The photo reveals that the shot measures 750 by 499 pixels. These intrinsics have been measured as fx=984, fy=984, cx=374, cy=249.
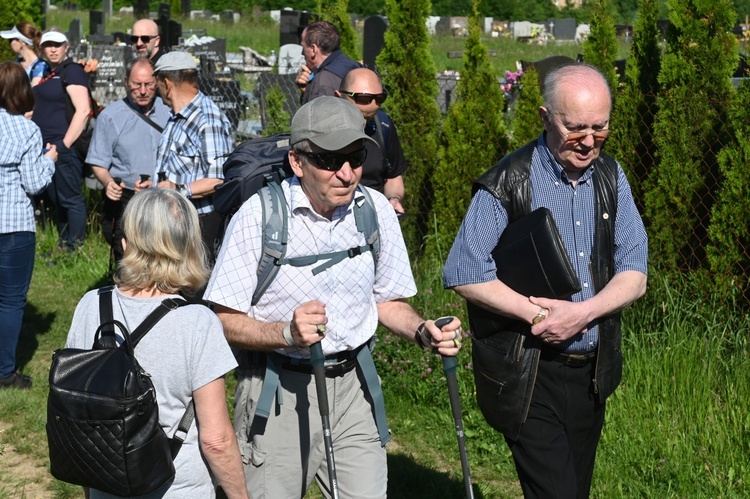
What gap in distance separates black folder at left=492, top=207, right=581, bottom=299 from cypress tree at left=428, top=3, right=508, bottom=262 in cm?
405

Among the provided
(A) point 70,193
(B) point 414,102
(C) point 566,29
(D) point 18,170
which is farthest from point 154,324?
(C) point 566,29

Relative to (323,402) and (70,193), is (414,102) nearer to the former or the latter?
(70,193)

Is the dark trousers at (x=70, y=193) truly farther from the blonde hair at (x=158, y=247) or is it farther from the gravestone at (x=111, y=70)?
the blonde hair at (x=158, y=247)

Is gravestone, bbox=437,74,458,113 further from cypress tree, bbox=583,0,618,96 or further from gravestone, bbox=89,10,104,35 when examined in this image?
gravestone, bbox=89,10,104,35

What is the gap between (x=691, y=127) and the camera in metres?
6.19

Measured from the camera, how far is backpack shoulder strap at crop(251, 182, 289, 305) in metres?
3.21

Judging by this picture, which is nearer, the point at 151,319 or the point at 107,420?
the point at 107,420

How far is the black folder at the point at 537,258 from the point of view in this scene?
3371mm

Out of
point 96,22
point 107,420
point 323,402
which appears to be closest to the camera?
point 107,420

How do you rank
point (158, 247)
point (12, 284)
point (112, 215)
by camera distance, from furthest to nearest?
point (112, 215) → point (12, 284) → point (158, 247)

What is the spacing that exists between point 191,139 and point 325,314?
311 centimetres

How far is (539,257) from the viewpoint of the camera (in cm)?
338

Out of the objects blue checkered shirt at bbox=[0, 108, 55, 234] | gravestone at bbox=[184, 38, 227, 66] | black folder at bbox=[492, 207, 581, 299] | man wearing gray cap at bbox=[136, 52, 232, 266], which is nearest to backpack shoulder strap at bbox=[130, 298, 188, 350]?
black folder at bbox=[492, 207, 581, 299]

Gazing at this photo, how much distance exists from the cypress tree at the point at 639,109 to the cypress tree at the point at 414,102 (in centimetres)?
197
